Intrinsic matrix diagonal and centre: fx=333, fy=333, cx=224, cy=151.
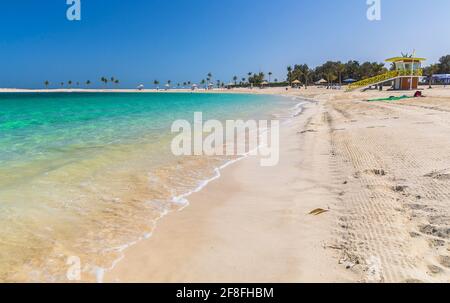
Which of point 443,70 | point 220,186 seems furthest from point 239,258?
point 443,70

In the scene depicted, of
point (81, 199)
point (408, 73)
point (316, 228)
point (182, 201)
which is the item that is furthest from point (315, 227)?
point (408, 73)

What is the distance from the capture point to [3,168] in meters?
9.16

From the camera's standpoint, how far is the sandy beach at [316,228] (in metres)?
3.69

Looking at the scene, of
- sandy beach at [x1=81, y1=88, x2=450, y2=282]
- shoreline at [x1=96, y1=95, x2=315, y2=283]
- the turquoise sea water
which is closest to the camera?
sandy beach at [x1=81, y1=88, x2=450, y2=282]

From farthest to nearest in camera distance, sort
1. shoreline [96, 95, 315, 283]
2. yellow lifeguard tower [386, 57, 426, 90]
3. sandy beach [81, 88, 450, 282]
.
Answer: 1. yellow lifeguard tower [386, 57, 426, 90]
2. shoreline [96, 95, 315, 283]
3. sandy beach [81, 88, 450, 282]

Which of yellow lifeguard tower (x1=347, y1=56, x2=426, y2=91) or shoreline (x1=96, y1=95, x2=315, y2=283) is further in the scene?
yellow lifeguard tower (x1=347, y1=56, x2=426, y2=91)

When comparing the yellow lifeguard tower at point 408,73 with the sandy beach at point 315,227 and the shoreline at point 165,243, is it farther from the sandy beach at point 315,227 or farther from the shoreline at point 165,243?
the shoreline at point 165,243

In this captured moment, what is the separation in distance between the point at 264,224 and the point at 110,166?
5.72m

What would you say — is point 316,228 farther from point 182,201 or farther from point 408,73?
point 408,73

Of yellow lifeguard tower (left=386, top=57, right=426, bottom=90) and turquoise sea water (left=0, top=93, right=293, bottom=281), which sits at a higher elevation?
yellow lifeguard tower (left=386, top=57, right=426, bottom=90)

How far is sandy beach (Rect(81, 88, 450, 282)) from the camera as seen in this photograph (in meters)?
3.69

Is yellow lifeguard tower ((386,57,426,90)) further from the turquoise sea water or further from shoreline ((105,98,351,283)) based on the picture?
shoreline ((105,98,351,283))

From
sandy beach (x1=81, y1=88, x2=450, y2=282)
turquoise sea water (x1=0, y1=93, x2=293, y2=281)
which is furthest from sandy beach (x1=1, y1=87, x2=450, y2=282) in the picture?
turquoise sea water (x1=0, y1=93, x2=293, y2=281)

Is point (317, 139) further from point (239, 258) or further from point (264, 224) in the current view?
point (239, 258)
